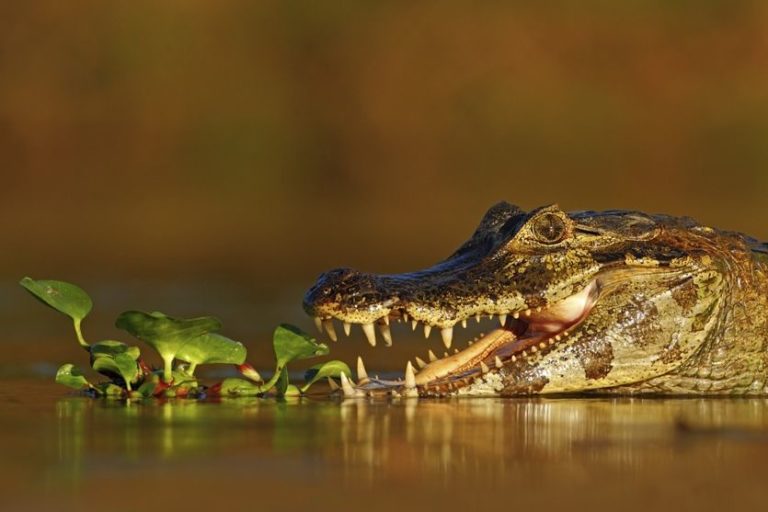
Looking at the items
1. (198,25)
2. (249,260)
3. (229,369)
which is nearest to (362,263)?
(249,260)

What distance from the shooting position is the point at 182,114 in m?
41.9

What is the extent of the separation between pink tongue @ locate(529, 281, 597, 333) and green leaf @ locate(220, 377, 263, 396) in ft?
4.14

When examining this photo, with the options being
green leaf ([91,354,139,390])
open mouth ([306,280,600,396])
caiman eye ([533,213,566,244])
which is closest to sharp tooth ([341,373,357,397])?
open mouth ([306,280,600,396])

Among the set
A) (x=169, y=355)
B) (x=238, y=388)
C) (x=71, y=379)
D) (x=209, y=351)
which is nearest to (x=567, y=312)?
(x=238, y=388)

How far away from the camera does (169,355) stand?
825 cm

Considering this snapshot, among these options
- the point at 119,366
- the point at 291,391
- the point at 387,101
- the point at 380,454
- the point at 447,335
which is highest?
the point at 387,101

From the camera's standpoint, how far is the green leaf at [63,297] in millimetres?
8297

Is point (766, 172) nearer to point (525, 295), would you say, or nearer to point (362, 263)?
point (362, 263)

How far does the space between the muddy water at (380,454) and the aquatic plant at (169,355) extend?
199 mm

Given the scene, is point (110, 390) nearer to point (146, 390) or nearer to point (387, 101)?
point (146, 390)

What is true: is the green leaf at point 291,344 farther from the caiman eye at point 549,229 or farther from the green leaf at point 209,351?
the caiman eye at point 549,229

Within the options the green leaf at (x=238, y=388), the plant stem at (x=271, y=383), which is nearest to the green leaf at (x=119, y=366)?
the green leaf at (x=238, y=388)

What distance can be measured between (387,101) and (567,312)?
1377 inches

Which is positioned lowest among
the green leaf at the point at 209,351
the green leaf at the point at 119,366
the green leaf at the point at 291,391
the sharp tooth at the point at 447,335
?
the green leaf at the point at 291,391
